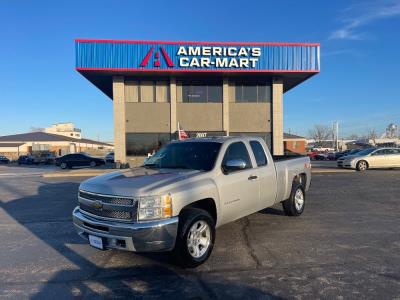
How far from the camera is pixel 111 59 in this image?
2497 cm

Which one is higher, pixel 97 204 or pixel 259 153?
pixel 259 153

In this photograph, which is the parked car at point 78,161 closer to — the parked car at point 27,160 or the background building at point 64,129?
the parked car at point 27,160

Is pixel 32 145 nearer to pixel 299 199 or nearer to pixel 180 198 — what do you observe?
pixel 299 199

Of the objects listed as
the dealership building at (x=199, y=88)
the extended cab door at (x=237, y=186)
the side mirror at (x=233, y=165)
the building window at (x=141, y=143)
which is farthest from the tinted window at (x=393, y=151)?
the side mirror at (x=233, y=165)

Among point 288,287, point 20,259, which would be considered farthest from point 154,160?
point 288,287

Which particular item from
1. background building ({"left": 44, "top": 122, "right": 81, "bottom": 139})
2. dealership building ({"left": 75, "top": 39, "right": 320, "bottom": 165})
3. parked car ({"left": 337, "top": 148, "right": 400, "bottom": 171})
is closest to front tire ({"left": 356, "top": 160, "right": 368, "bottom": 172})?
parked car ({"left": 337, "top": 148, "right": 400, "bottom": 171})

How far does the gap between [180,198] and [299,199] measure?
4595mm

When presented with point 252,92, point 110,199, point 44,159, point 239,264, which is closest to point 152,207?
point 110,199

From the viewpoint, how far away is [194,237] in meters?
5.19

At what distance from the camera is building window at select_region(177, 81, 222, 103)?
28.1m

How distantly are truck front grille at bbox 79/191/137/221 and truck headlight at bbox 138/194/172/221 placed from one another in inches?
3.6

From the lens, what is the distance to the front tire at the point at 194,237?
194 inches

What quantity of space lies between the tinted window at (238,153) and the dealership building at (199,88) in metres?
19.8

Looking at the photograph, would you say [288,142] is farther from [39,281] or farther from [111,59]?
[39,281]
